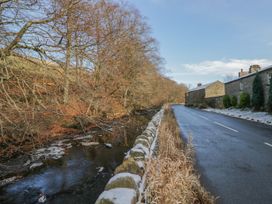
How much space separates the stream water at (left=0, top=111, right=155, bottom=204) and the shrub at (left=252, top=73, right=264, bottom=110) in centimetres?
2201

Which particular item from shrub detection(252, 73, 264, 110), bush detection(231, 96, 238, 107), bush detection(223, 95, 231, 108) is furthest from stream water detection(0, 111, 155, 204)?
bush detection(223, 95, 231, 108)

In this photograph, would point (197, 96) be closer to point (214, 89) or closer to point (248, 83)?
point (214, 89)

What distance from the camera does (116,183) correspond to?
159 inches

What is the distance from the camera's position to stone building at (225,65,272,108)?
26300mm

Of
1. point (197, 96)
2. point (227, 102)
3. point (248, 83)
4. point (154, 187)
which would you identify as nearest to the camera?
point (154, 187)

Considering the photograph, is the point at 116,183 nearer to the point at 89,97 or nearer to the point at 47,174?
the point at 89,97

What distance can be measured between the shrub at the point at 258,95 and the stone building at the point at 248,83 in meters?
0.47

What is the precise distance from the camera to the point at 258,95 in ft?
88.6

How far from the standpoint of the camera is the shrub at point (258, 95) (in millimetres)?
26906

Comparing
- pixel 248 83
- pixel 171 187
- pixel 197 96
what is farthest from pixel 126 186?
pixel 197 96

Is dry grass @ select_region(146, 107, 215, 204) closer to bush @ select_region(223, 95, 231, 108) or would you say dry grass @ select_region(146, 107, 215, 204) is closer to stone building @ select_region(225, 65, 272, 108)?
stone building @ select_region(225, 65, 272, 108)

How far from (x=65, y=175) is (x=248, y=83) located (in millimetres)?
30949

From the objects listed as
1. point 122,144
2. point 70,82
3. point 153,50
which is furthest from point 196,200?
point 153,50

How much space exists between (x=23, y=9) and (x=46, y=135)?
25.9 ft
